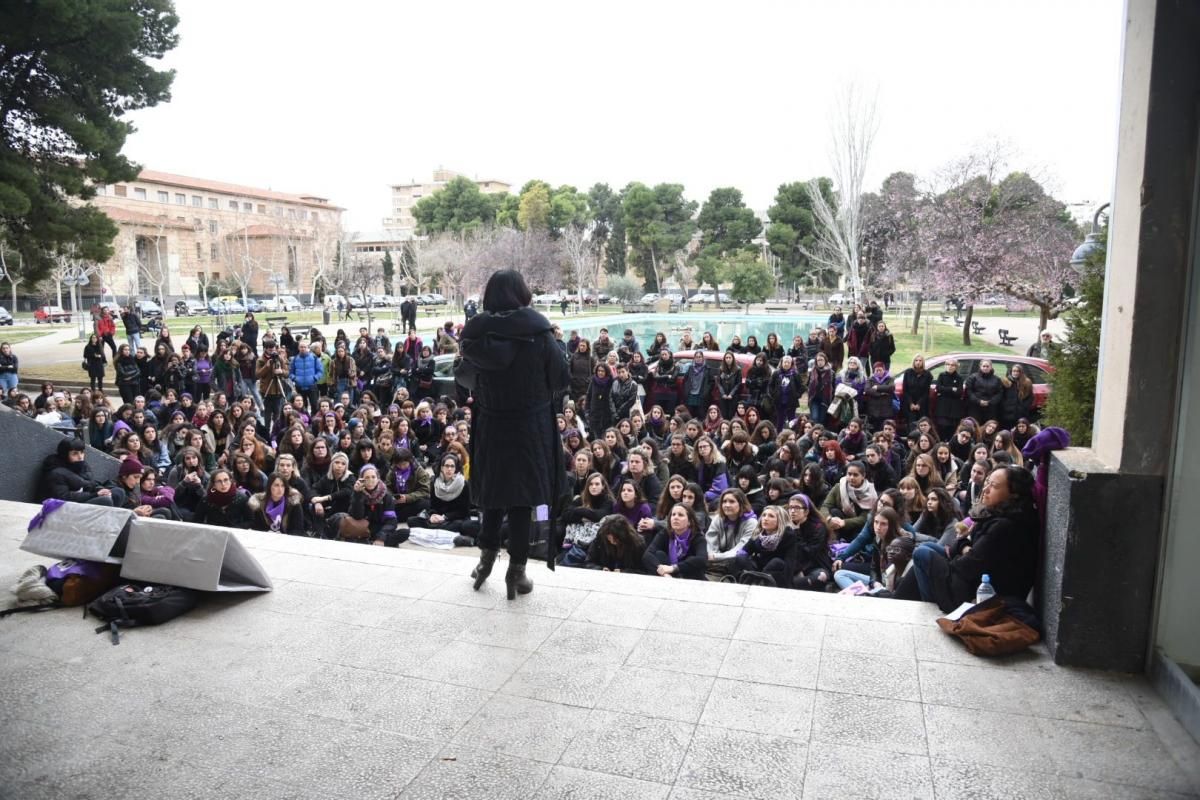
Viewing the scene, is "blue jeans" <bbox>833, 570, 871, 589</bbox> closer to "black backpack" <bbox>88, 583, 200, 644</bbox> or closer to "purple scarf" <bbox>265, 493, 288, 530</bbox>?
"black backpack" <bbox>88, 583, 200, 644</bbox>

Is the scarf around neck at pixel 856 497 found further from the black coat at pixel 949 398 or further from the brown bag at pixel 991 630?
the black coat at pixel 949 398

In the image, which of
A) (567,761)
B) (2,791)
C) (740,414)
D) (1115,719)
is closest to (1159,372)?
(1115,719)

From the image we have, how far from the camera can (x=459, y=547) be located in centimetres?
736

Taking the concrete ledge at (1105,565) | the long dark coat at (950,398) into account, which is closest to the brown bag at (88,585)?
the concrete ledge at (1105,565)

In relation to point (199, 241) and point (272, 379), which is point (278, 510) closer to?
point (272, 379)

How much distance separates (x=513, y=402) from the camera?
4.29 meters

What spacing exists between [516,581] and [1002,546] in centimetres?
243

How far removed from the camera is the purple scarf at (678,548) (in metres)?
6.12

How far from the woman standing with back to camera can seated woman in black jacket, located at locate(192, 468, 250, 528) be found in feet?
13.4

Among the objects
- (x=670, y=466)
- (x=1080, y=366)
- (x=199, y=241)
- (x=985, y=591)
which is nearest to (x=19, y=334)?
(x=199, y=241)

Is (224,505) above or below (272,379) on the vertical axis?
below

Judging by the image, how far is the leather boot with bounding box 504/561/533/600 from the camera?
4488mm

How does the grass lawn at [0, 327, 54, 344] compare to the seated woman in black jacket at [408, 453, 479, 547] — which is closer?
the seated woman in black jacket at [408, 453, 479, 547]

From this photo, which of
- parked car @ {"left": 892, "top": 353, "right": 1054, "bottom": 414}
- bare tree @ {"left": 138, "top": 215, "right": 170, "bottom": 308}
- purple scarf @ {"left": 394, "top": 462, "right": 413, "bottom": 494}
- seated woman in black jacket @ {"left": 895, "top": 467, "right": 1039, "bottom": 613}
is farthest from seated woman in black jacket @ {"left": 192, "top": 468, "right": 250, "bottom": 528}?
bare tree @ {"left": 138, "top": 215, "right": 170, "bottom": 308}
